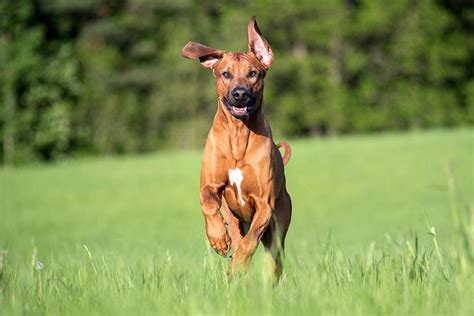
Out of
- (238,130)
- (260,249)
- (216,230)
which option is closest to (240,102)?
(238,130)

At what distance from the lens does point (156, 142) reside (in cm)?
5562

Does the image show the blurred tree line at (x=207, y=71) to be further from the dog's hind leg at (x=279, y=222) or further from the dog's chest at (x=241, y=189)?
the dog's chest at (x=241, y=189)

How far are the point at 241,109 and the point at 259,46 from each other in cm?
63

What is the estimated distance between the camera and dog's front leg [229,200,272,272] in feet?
17.5

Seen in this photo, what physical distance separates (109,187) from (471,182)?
12.2 meters

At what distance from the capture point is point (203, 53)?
5875 mm

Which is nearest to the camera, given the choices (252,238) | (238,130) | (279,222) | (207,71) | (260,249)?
(252,238)

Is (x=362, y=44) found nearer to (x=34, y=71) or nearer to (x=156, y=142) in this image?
(x=156, y=142)

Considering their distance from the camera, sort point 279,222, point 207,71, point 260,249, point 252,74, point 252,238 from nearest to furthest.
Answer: point 252,238 < point 252,74 < point 279,222 < point 260,249 < point 207,71

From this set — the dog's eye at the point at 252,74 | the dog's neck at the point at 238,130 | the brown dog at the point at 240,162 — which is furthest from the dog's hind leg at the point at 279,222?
the dog's eye at the point at 252,74

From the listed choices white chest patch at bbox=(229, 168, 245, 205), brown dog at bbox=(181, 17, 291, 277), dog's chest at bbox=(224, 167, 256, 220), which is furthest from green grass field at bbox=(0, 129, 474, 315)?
white chest patch at bbox=(229, 168, 245, 205)

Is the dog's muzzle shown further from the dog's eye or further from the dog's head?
the dog's eye

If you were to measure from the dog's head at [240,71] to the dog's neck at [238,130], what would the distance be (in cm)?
7

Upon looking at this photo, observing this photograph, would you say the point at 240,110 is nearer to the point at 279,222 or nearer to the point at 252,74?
the point at 252,74
